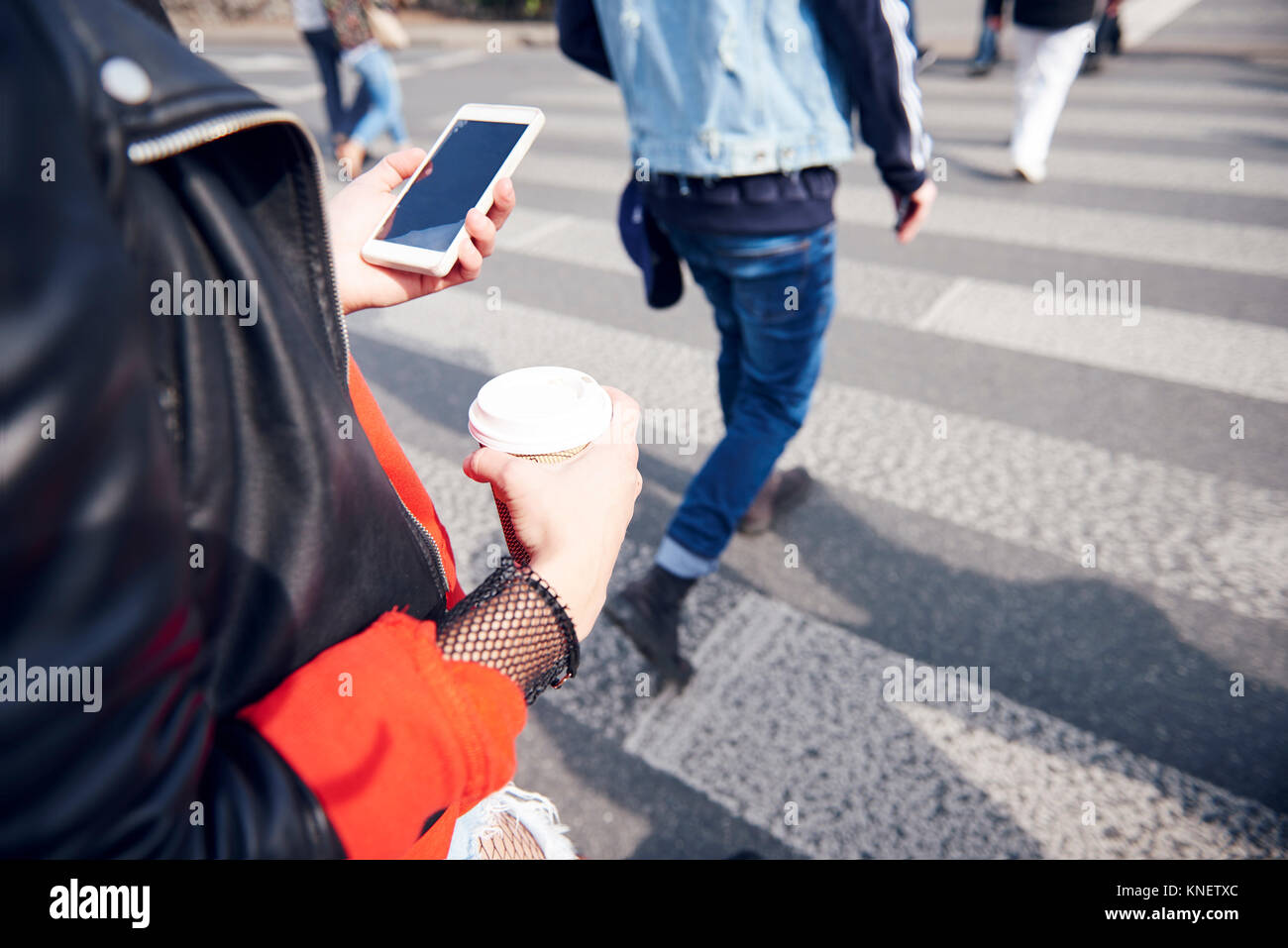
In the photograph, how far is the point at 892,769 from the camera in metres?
2.17

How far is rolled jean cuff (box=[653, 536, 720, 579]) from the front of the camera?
7.93ft

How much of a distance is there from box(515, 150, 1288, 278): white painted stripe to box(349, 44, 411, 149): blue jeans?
3949 mm

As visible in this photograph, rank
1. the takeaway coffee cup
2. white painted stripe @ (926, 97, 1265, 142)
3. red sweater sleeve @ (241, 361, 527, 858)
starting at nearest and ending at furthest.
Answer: red sweater sleeve @ (241, 361, 527, 858) < the takeaway coffee cup < white painted stripe @ (926, 97, 1265, 142)

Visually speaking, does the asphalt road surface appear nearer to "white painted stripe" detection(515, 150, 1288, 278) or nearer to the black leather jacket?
"white painted stripe" detection(515, 150, 1288, 278)

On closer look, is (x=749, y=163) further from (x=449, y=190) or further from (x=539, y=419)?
(x=539, y=419)

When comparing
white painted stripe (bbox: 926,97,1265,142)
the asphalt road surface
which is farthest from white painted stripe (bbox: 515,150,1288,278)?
white painted stripe (bbox: 926,97,1265,142)

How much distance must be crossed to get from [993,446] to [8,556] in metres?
3.33

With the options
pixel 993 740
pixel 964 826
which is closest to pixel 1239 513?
pixel 993 740

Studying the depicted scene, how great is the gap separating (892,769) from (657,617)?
75cm

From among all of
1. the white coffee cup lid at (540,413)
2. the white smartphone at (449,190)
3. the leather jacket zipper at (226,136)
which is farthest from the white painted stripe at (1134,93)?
the leather jacket zipper at (226,136)

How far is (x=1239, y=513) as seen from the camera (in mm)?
2889

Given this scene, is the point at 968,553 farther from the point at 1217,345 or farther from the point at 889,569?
the point at 1217,345
